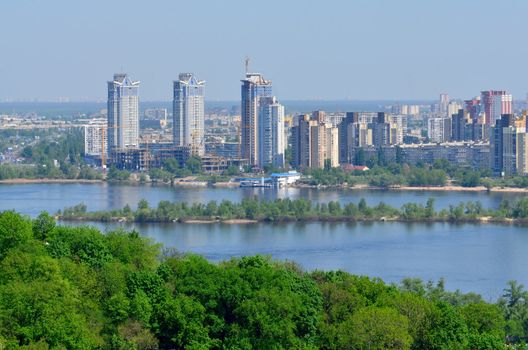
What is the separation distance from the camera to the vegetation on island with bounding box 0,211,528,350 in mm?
5535

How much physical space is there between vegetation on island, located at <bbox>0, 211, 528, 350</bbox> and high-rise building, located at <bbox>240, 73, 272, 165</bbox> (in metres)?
15.3

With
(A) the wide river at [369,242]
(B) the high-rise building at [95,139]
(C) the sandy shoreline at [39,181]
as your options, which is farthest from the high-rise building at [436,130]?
(A) the wide river at [369,242]

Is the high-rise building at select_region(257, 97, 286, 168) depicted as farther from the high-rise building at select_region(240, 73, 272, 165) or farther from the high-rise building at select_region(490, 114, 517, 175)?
the high-rise building at select_region(490, 114, 517, 175)

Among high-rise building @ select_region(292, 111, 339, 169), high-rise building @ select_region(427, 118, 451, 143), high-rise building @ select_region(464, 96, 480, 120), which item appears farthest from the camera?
high-rise building @ select_region(427, 118, 451, 143)

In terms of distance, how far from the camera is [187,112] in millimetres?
23516

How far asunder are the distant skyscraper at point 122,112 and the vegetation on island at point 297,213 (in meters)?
8.82

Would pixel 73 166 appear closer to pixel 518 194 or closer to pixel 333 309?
pixel 518 194

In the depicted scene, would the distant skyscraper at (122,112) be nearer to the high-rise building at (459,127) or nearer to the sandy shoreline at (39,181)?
the sandy shoreline at (39,181)

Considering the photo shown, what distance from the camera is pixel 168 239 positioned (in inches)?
491

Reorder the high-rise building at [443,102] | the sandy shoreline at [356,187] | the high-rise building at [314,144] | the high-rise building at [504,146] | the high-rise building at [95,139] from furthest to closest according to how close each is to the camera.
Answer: the high-rise building at [443,102] → the high-rise building at [95,139] → the high-rise building at [314,144] → the high-rise building at [504,146] → the sandy shoreline at [356,187]

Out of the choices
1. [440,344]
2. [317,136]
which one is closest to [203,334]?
[440,344]

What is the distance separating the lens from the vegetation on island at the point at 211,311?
5535 millimetres

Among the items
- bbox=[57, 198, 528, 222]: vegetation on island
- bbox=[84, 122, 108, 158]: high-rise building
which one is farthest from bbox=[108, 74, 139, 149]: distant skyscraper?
bbox=[57, 198, 528, 222]: vegetation on island

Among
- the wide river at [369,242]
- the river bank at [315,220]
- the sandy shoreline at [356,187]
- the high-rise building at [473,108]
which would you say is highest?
the high-rise building at [473,108]
